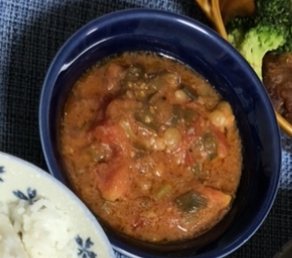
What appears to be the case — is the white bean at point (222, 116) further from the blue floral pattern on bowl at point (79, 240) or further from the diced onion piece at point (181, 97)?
the blue floral pattern on bowl at point (79, 240)

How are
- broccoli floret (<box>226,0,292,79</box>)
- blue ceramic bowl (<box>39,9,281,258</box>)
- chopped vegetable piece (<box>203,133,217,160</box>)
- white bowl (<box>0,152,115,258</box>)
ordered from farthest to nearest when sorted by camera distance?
broccoli floret (<box>226,0,292,79</box>) < chopped vegetable piece (<box>203,133,217,160</box>) < blue ceramic bowl (<box>39,9,281,258</box>) < white bowl (<box>0,152,115,258</box>)

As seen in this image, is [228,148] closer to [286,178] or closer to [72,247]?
[286,178]

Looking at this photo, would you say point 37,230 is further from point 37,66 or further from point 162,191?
point 37,66

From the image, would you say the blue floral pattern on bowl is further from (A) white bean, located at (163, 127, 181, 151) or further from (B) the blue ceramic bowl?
(A) white bean, located at (163, 127, 181, 151)

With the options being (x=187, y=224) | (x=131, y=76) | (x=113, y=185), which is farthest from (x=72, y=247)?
(x=131, y=76)

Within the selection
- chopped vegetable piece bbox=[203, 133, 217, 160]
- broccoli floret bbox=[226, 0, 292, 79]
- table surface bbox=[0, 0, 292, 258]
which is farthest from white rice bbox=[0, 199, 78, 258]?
broccoli floret bbox=[226, 0, 292, 79]

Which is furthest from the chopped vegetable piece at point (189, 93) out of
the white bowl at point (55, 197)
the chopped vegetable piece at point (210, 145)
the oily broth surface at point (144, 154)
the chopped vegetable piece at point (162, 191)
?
the white bowl at point (55, 197)

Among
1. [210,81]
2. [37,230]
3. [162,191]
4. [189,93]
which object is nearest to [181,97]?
[189,93]
